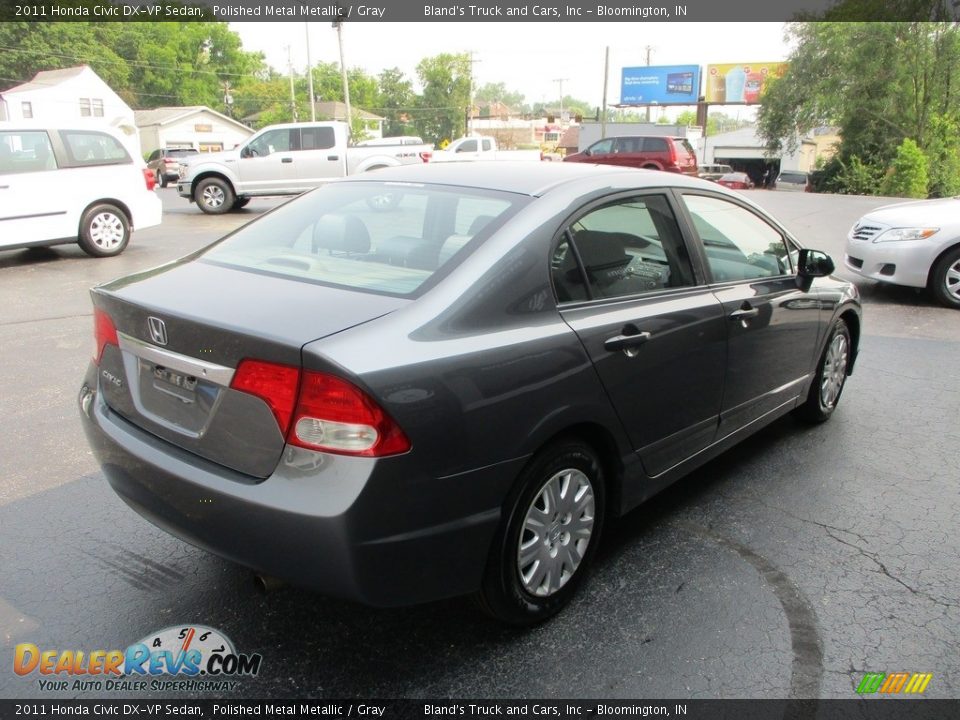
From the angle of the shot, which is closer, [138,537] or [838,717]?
[838,717]

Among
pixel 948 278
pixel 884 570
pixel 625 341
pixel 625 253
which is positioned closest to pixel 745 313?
pixel 625 253

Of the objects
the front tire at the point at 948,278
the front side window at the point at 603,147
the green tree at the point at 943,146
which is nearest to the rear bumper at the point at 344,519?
the front tire at the point at 948,278

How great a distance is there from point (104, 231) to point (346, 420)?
401 inches

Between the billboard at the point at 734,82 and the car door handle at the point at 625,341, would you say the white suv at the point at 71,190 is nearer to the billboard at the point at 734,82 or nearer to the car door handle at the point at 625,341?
the car door handle at the point at 625,341

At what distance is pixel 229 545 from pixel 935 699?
7.61 ft

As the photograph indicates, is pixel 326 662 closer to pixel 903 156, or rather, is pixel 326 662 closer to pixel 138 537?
pixel 138 537

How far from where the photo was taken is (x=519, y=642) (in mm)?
2742

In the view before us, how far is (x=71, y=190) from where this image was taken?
33.7ft

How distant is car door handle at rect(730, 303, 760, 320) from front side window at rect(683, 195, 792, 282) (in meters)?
0.17

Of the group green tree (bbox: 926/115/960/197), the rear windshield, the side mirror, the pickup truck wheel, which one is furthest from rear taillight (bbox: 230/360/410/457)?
green tree (bbox: 926/115/960/197)

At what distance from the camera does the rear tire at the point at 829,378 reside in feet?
15.5

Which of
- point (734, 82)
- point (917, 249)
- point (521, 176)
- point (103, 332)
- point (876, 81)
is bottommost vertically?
point (917, 249)

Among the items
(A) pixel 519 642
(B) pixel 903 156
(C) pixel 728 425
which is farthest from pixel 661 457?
(B) pixel 903 156

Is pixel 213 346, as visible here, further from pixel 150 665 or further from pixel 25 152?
pixel 25 152
